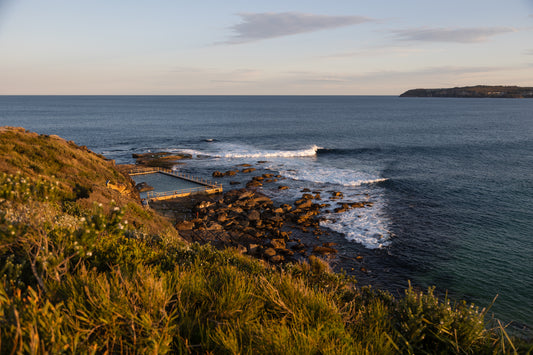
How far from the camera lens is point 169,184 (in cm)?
4603

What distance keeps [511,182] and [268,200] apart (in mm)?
34992

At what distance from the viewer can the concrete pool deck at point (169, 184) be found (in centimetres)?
4037

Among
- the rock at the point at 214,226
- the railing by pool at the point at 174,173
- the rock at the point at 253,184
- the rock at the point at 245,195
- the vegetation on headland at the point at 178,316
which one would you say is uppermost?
the vegetation on headland at the point at 178,316

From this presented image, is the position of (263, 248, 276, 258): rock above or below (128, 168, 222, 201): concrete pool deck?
below

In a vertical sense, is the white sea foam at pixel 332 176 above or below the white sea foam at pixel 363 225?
above

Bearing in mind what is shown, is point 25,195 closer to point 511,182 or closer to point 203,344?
point 203,344

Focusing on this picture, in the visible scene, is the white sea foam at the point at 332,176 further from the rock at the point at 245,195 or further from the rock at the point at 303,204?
the rock at the point at 245,195

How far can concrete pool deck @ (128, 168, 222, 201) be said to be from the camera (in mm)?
40372

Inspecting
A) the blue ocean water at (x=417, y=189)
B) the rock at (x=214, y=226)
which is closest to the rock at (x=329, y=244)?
the blue ocean water at (x=417, y=189)

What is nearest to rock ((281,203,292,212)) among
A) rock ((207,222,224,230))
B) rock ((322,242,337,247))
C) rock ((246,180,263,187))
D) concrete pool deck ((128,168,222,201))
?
rock ((207,222,224,230))

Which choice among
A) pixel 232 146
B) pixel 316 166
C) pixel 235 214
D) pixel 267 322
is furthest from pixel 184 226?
A: pixel 232 146

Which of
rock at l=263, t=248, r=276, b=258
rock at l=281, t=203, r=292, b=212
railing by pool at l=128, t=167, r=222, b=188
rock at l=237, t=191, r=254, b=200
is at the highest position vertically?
railing by pool at l=128, t=167, r=222, b=188

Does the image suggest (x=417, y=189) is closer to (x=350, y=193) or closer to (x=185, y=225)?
(x=350, y=193)

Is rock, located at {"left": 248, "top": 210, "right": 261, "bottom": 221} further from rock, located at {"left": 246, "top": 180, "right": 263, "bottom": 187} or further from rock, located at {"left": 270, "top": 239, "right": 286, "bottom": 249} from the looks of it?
rock, located at {"left": 246, "top": 180, "right": 263, "bottom": 187}
